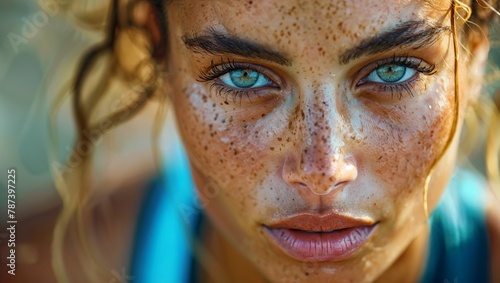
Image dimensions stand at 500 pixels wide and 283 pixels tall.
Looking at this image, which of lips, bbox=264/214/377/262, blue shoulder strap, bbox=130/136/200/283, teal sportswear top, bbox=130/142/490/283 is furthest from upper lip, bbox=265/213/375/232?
blue shoulder strap, bbox=130/136/200/283

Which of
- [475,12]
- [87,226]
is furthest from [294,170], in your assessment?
[87,226]

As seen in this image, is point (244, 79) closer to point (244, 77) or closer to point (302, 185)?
point (244, 77)

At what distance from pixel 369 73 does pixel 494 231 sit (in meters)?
0.86

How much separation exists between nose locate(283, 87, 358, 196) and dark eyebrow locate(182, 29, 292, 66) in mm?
108

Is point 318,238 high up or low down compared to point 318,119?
down

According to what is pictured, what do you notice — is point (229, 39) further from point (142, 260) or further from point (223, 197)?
point (142, 260)

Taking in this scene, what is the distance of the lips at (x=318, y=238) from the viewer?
1436 mm

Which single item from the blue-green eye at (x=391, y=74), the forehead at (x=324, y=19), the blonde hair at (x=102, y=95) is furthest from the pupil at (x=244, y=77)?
the blonde hair at (x=102, y=95)

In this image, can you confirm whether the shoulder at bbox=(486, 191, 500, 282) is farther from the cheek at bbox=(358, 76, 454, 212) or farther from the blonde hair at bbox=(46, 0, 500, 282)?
the cheek at bbox=(358, 76, 454, 212)

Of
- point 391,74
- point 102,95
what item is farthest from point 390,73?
point 102,95

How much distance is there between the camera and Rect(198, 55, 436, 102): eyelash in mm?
1394

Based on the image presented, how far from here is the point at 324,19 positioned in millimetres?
1318

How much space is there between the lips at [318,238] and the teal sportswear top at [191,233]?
1.71 ft

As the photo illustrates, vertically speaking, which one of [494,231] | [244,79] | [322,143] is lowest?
[322,143]
